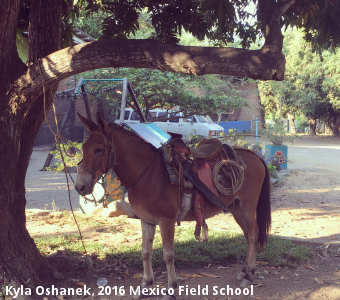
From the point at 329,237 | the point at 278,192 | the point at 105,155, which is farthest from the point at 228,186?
the point at 278,192

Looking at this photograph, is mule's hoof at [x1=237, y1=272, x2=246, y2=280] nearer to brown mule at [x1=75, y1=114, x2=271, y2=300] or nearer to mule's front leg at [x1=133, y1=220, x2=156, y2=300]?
brown mule at [x1=75, y1=114, x2=271, y2=300]

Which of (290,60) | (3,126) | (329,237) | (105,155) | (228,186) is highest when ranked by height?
(290,60)

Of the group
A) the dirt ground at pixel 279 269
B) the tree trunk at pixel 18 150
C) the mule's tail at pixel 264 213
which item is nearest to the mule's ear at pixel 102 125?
the tree trunk at pixel 18 150

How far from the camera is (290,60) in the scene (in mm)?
28984

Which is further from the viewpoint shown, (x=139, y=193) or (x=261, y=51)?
(x=139, y=193)

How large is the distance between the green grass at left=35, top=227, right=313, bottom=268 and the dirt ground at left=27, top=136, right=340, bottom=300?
122 millimetres

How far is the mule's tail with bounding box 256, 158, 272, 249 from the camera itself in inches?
181

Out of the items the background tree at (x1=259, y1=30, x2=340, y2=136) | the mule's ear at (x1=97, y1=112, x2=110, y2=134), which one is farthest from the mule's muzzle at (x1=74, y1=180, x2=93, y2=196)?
the background tree at (x1=259, y1=30, x2=340, y2=136)

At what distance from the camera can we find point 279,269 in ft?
14.8

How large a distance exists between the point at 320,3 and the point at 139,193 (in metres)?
3.65

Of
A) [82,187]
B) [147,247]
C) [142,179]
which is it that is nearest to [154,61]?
[142,179]

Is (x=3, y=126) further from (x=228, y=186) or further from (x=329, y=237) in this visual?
(x=329, y=237)

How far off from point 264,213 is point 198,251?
110 centimetres

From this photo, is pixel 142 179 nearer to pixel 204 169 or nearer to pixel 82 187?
pixel 82 187
